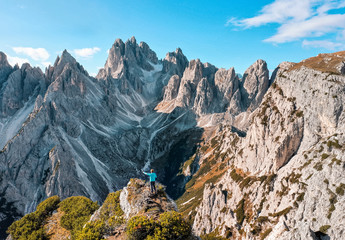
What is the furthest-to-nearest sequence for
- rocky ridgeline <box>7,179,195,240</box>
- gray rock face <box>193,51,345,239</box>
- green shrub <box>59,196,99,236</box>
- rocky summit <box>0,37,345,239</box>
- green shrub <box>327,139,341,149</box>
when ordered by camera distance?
green shrub <box>327,139,341,149</box> < gray rock face <box>193,51,345,239</box> < rocky summit <box>0,37,345,239</box> < green shrub <box>59,196,99,236</box> < rocky ridgeline <box>7,179,195,240</box>

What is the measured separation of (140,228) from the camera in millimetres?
18438

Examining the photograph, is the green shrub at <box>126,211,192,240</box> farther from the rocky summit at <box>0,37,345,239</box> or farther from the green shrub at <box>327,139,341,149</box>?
the green shrub at <box>327,139,341,149</box>

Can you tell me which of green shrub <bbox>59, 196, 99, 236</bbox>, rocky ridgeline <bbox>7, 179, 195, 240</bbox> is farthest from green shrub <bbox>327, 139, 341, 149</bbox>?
green shrub <bbox>59, 196, 99, 236</bbox>

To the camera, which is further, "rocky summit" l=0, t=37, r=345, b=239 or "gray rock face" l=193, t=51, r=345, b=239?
"gray rock face" l=193, t=51, r=345, b=239

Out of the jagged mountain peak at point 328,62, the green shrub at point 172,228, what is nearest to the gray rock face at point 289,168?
the jagged mountain peak at point 328,62

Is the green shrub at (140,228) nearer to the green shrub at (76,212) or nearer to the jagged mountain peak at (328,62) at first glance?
the green shrub at (76,212)

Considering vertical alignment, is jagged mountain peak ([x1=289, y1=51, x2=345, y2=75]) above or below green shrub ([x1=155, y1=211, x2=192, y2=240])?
above

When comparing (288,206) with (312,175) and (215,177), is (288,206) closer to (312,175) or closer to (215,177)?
(312,175)

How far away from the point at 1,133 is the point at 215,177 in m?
177

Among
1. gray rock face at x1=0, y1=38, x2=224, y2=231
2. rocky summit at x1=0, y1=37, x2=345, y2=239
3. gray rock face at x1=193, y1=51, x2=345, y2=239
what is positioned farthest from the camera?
gray rock face at x1=0, y1=38, x2=224, y2=231

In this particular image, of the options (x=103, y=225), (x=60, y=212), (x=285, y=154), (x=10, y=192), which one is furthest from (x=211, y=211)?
(x=10, y=192)

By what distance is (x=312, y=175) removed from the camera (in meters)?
62.4

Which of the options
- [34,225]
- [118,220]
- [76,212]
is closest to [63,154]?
[34,225]

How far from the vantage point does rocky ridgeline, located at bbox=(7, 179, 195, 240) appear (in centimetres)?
1845
